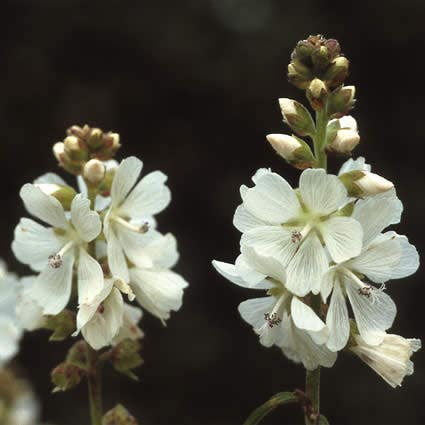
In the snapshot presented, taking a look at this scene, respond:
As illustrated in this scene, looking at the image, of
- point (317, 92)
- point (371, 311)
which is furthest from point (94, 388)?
point (317, 92)

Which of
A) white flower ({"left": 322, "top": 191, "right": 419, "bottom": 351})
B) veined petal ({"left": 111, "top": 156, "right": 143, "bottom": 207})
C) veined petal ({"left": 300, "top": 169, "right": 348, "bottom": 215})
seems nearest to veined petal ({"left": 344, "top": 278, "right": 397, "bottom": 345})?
white flower ({"left": 322, "top": 191, "right": 419, "bottom": 351})

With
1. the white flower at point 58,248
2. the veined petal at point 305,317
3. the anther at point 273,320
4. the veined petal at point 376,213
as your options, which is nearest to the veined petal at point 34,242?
the white flower at point 58,248

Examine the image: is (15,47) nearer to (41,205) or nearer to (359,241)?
(41,205)

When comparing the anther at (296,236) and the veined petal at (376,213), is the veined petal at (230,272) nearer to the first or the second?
the anther at (296,236)

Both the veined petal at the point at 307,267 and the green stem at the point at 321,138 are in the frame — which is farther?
the green stem at the point at 321,138

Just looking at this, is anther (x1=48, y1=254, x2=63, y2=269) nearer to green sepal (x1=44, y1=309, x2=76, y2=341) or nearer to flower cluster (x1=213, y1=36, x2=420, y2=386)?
green sepal (x1=44, y1=309, x2=76, y2=341)
